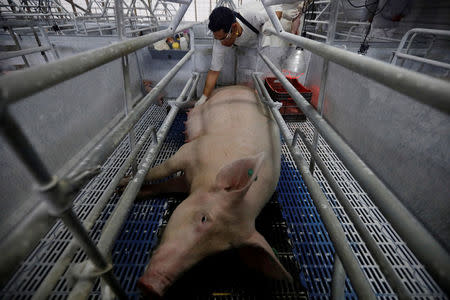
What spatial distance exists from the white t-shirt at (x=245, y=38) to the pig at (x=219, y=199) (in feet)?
4.47

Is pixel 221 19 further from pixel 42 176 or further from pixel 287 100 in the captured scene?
pixel 42 176

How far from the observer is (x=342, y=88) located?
51.2 inches

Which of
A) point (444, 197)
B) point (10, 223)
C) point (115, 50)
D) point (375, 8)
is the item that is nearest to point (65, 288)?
point (10, 223)

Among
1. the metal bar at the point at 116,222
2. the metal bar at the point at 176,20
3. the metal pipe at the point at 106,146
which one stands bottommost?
the metal bar at the point at 116,222

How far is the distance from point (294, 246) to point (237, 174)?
84cm

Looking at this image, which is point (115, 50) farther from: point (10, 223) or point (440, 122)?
point (440, 122)

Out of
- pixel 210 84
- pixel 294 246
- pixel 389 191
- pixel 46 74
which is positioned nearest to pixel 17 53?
pixel 210 84

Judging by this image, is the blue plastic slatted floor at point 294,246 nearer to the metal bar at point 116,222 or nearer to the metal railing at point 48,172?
the metal bar at point 116,222

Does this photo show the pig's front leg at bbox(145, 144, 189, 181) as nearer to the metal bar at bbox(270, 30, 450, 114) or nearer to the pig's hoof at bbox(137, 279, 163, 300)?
the pig's hoof at bbox(137, 279, 163, 300)

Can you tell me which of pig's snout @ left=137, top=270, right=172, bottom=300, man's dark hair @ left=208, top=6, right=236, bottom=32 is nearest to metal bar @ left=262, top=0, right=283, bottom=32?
man's dark hair @ left=208, top=6, right=236, bottom=32

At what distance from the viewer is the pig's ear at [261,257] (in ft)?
3.77

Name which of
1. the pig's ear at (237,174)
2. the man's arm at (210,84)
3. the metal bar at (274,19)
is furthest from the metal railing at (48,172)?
the man's arm at (210,84)

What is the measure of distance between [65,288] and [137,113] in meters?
1.09

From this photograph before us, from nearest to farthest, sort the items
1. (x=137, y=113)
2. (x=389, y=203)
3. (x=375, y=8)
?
(x=389, y=203) → (x=137, y=113) → (x=375, y=8)
